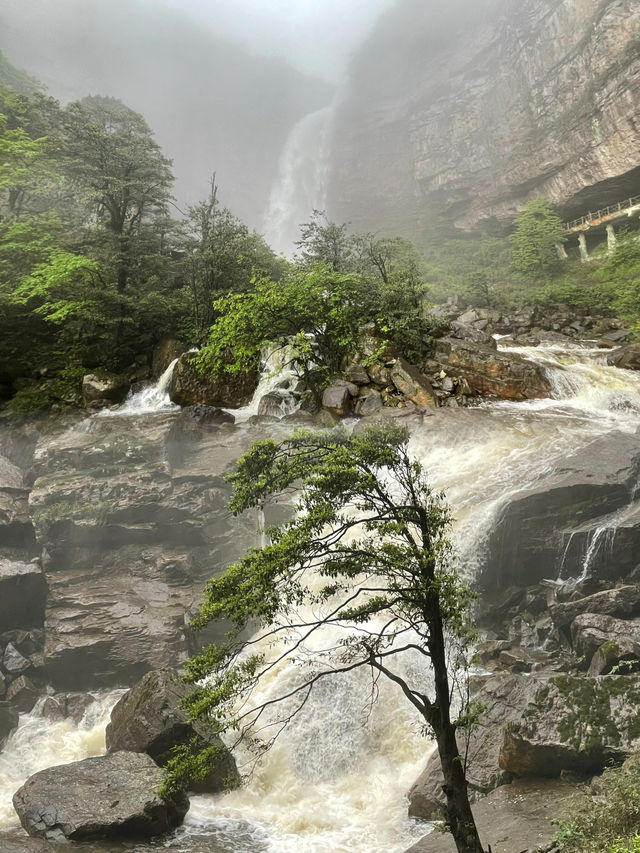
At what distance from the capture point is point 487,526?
1285 centimetres

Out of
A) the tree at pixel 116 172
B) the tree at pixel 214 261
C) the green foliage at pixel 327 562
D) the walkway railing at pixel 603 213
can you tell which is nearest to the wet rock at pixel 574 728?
the green foliage at pixel 327 562

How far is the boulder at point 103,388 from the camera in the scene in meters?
21.2

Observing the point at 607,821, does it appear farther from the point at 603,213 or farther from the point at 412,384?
the point at 603,213

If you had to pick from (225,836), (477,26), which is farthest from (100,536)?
(477,26)

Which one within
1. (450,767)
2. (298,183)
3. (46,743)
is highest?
(298,183)

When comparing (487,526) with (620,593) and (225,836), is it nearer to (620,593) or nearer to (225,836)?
(620,593)

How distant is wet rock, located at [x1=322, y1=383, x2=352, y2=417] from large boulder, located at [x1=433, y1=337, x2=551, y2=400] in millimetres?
3794

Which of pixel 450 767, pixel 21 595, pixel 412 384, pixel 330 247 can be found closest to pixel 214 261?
pixel 330 247

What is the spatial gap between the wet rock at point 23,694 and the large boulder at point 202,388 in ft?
33.5

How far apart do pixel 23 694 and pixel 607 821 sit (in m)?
13.2

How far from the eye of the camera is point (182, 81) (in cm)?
9406

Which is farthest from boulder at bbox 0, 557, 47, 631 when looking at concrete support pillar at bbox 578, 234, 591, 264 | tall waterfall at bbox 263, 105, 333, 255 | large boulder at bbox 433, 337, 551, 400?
tall waterfall at bbox 263, 105, 333, 255

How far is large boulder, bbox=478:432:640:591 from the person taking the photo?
12156 millimetres

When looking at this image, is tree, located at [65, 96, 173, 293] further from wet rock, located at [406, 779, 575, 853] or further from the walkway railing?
the walkway railing
